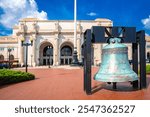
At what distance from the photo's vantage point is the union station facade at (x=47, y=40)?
56312mm

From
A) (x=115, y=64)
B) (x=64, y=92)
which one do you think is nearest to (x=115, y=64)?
(x=115, y=64)

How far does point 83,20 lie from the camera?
58969 mm

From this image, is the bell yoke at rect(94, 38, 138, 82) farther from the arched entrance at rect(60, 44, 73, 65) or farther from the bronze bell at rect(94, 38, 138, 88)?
the arched entrance at rect(60, 44, 73, 65)

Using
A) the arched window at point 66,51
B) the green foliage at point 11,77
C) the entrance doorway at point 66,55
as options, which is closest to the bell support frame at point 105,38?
the green foliage at point 11,77

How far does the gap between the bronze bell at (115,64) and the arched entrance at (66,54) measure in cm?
5295

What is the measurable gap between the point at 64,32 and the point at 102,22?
47.3 ft

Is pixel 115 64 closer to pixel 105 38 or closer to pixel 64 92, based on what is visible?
pixel 105 38

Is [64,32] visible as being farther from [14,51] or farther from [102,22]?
[14,51]

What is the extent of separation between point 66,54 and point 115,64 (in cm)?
5512

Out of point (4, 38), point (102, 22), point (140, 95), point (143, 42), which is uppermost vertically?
point (102, 22)

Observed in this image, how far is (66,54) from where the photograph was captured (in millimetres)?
61938

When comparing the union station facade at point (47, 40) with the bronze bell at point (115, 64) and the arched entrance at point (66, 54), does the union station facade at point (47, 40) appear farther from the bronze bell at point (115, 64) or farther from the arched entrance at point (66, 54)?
the bronze bell at point (115, 64)

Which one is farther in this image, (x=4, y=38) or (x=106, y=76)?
(x=4, y=38)

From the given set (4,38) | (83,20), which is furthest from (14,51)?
(83,20)
